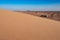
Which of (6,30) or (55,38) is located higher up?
(6,30)

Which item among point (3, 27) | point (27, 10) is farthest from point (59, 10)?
point (3, 27)

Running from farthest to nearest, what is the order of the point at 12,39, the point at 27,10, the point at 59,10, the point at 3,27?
the point at 27,10, the point at 59,10, the point at 3,27, the point at 12,39

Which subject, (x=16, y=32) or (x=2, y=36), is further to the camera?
(x=16, y=32)

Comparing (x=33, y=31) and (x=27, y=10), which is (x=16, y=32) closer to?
(x=33, y=31)

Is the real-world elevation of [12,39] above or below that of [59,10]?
below

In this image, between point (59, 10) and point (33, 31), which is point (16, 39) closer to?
point (33, 31)

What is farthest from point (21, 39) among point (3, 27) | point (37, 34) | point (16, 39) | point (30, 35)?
point (3, 27)

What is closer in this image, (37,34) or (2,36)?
(2,36)

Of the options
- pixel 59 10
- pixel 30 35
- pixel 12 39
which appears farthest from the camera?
pixel 59 10

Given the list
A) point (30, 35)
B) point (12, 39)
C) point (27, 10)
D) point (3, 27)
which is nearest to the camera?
point (12, 39)
